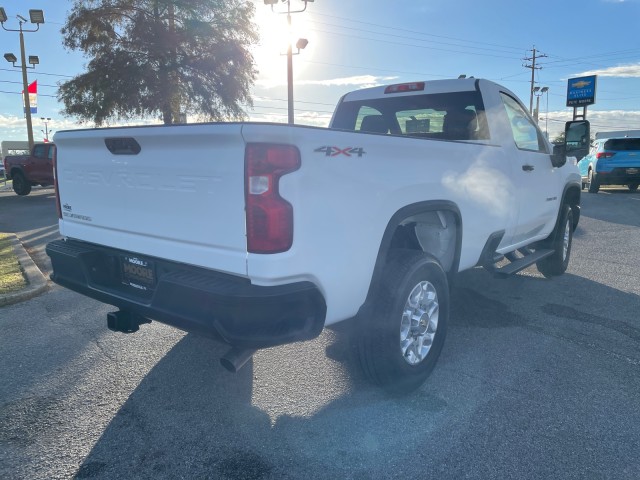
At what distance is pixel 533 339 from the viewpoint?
413 centimetres

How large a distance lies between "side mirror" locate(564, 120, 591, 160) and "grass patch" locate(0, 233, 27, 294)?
6.25 metres

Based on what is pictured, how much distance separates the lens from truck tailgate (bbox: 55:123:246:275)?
7.80 feet

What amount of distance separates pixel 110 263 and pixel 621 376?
3.55m

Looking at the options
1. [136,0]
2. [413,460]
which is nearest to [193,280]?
[413,460]

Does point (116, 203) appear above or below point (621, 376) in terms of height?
above

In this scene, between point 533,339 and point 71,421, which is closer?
point 71,421

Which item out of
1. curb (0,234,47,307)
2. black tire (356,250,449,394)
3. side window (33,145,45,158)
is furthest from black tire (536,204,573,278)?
side window (33,145,45,158)

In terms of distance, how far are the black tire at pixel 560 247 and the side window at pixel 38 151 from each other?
1876cm

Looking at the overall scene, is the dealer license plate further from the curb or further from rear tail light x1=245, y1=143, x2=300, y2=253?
the curb

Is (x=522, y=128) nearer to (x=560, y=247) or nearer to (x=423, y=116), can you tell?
(x=423, y=116)

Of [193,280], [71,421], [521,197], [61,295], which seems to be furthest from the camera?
[61,295]

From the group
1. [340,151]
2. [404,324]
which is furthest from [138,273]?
[404,324]

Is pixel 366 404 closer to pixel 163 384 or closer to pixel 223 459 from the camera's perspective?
pixel 223 459

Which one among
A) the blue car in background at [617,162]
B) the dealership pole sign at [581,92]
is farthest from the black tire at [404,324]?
the dealership pole sign at [581,92]
